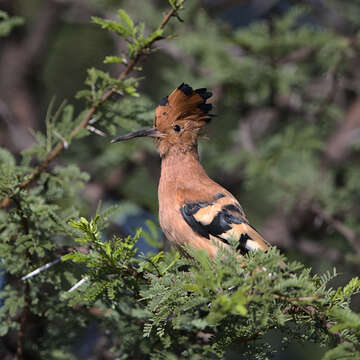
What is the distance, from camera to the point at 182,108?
2.67 meters

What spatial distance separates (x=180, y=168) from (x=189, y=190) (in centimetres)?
18

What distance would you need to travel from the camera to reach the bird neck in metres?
2.61

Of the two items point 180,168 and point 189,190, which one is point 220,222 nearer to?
point 189,190

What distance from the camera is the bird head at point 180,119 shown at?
2637 mm

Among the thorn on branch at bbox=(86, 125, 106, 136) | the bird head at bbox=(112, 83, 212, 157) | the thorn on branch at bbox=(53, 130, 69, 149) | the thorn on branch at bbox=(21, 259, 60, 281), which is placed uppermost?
the bird head at bbox=(112, 83, 212, 157)

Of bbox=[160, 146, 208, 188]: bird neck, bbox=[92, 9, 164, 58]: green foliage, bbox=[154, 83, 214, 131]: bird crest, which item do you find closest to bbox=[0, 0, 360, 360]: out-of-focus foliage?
bbox=[92, 9, 164, 58]: green foliage

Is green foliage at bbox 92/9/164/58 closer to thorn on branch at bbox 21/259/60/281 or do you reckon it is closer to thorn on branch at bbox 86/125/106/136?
thorn on branch at bbox 86/125/106/136

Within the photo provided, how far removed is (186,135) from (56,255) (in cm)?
96

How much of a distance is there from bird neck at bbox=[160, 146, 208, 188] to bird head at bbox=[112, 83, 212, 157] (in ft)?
0.08

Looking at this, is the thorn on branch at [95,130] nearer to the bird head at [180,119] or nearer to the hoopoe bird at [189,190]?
the hoopoe bird at [189,190]

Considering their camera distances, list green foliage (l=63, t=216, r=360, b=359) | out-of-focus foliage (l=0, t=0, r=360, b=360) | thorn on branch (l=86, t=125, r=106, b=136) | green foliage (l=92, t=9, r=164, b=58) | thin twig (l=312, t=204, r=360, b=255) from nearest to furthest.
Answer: green foliage (l=63, t=216, r=360, b=359)
out-of-focus foliage (l=0, t=0, r=360, b=360)
green foliage (l=92, t=9, r=164, b=58)
thorn on branch (l=86, t=125, r=106, b=136)
thin twig (l=312, t=204, r=360, b=255)

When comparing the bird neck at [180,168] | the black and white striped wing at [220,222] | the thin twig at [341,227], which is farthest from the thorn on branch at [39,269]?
the thin twig at [341,227]

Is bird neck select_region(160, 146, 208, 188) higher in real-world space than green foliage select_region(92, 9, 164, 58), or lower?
lower


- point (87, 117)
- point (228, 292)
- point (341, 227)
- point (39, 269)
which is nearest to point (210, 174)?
point (341, 227)
